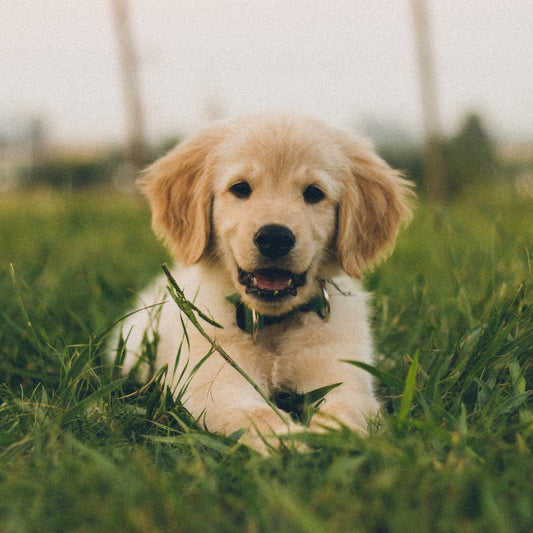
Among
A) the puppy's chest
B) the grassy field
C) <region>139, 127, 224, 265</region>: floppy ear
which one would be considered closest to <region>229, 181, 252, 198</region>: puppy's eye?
<region>139, 127, 224, 265</region>: floppy ear

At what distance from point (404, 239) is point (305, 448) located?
4.50 meters

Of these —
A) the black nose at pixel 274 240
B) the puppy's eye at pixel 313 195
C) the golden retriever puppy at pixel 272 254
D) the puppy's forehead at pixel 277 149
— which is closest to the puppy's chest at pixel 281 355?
the golden retriever puppy at pixel 272 254

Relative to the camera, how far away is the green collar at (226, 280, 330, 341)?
2510mm

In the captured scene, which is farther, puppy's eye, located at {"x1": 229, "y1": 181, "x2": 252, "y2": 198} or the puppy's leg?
puppy's eye, located at {"x1": 229, "y1": 181, "x2": 252, "y2": 198}

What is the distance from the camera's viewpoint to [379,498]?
128 cm

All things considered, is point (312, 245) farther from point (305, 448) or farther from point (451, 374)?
point (305, 448)

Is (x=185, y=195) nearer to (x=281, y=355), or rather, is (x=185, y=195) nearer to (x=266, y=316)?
(x=266, y=316)

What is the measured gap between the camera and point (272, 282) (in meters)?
2.47

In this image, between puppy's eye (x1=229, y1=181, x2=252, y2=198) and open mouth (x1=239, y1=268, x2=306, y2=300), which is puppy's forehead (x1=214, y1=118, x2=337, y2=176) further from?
open mouth (x1=239, y1=268, x2=306, y2=300)

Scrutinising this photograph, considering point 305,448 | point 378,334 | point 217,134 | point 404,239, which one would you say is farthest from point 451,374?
point 404,239

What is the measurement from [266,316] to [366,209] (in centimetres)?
76

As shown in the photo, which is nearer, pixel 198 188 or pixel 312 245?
pixel 312 245

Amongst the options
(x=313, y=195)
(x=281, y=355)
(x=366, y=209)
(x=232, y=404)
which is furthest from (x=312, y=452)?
(x=366, y=209)

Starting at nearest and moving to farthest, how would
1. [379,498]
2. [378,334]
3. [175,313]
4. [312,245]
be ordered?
[379,498]
[312,245]
[175,313]
[378,334]
